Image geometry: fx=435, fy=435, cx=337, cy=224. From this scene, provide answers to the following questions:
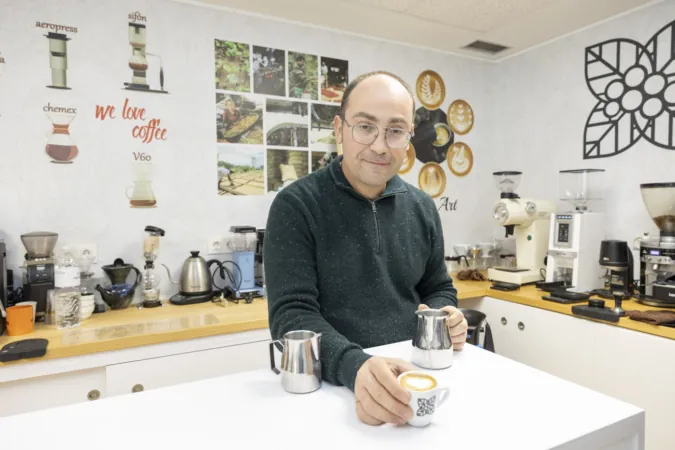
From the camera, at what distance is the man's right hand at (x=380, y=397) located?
0.76 meters

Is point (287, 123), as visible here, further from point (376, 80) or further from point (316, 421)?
point (316, 421)

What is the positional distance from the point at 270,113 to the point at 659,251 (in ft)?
7.38

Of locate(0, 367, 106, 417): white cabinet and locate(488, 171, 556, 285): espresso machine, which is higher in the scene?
locate(488, 171, 556, 285): espresso machine

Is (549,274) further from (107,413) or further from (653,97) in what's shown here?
(107,413)

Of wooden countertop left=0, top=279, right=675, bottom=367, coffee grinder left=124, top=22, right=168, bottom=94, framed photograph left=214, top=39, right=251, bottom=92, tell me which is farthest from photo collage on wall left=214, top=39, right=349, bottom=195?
wooden countertop left=0, top=279, right=675, bottom=367

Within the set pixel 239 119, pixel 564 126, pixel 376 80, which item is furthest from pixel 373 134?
pixel 564 126

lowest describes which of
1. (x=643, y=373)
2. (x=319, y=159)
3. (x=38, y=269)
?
(x=643, y=373)

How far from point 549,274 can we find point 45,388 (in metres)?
2.62

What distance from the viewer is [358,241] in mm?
1289

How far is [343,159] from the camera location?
1.34m

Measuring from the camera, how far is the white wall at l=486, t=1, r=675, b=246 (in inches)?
102

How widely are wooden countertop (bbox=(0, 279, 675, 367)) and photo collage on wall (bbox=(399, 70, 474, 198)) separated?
1218mm

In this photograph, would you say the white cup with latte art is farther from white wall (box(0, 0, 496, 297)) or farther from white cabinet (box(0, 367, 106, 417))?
white wall (box(0, 0, 496, 297))

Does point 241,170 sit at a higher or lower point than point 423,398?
higher
